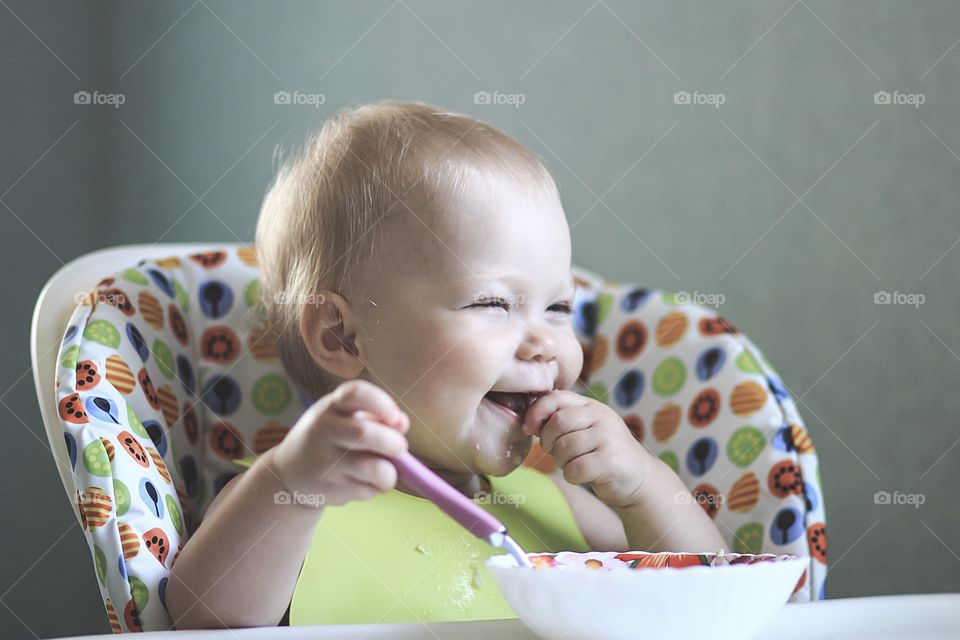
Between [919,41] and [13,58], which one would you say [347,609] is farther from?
[919,41]

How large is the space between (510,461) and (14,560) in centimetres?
82

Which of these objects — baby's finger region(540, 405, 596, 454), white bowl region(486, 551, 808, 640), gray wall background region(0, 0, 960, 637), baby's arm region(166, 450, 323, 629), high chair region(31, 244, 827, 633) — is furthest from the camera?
gray wall background region(0, 0, 960, 637)

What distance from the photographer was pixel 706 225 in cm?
148

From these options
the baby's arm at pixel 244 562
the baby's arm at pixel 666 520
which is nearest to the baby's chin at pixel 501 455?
the baby's arm at pixel 666 520

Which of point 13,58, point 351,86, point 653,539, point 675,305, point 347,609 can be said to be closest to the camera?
point 347,609

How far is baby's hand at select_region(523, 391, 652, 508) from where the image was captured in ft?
2.98

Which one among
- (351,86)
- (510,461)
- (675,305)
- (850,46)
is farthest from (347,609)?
(850,46)

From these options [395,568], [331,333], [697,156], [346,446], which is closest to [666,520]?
[395,568]

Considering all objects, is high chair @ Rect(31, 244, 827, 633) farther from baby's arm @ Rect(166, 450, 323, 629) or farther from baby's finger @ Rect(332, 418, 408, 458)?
baby's finger @ Rect(332, 418, 408, 458)

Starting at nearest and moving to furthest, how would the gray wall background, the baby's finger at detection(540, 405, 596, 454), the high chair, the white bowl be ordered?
the white bowl < the high chair < the baby's finger at detection(540, 405, 596, 454) < the gray wall background

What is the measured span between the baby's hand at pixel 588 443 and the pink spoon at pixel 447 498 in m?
0.33

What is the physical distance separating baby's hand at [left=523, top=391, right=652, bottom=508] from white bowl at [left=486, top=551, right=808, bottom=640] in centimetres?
37

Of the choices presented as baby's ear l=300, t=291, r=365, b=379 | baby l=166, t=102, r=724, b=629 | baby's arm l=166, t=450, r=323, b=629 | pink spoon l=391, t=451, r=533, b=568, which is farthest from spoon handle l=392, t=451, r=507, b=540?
baby's ear l=300, t=291, r=365, b=379

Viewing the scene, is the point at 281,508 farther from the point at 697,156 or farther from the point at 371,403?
the point at 697,156
